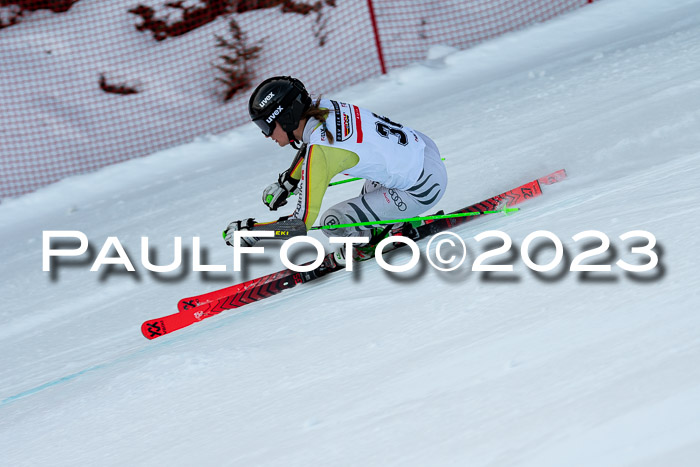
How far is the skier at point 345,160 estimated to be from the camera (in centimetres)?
355

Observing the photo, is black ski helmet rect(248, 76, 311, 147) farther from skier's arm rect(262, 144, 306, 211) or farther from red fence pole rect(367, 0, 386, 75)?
red fence pole rect(367, 0, 386, 75)

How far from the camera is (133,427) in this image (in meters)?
2.82

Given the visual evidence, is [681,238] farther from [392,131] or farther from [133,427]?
[133,427]

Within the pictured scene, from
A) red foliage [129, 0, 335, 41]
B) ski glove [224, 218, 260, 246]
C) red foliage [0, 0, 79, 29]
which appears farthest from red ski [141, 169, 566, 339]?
red foliage [0, 0, 79, 29]

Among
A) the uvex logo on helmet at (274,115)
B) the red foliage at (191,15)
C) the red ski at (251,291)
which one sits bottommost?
the red ski at (251,291)

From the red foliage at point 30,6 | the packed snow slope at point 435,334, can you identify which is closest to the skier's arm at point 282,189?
the packed snow slope at point 435,334

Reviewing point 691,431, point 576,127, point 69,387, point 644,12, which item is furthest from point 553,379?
point 644,12

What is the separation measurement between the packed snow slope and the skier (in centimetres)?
31

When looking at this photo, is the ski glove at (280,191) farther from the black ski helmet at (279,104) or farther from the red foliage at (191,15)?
the red foliage at (191,15)

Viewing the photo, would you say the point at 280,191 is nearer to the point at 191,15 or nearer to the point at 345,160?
the point at 345,160

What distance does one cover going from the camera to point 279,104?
11.6ft

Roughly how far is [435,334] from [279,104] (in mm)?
1431

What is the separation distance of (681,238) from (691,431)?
48.8 inches

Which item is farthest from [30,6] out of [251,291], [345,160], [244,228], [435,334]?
[435,334]
